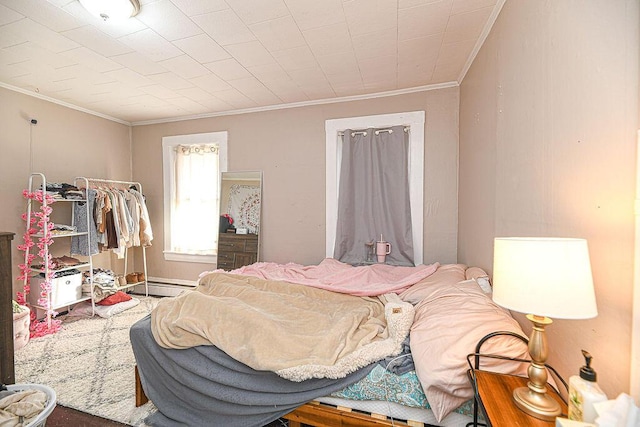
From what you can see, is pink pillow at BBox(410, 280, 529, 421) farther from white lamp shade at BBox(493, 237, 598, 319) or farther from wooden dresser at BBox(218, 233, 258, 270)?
wooden dresser at BBox(218, 233, 258, 270)

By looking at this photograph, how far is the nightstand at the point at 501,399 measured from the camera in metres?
0.80

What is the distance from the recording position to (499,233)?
5.43 ft

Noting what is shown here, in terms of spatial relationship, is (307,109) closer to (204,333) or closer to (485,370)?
(204,333)

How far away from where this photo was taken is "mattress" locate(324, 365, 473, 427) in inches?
47.7

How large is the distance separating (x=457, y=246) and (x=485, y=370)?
1.94 m

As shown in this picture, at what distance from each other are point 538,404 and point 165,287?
168 inches

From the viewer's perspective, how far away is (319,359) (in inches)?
53.1

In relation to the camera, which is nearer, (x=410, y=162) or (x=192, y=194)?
(x=410, y=162)

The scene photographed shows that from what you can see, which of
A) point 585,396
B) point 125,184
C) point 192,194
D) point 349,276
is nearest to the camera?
point 585,396

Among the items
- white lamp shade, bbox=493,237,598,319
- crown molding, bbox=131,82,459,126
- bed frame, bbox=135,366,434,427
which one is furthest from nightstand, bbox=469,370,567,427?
crown molding, bbox=131,82,459,126

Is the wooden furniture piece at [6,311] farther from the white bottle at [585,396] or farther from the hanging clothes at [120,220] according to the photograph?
the white bottle at [585,396]

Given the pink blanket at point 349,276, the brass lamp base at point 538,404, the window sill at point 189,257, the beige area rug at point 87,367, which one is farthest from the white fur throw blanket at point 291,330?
the window sill at point 189,257

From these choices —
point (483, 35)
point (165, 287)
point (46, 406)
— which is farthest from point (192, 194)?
point (483, 35)

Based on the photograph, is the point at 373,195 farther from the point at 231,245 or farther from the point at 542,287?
the point at 542,287
